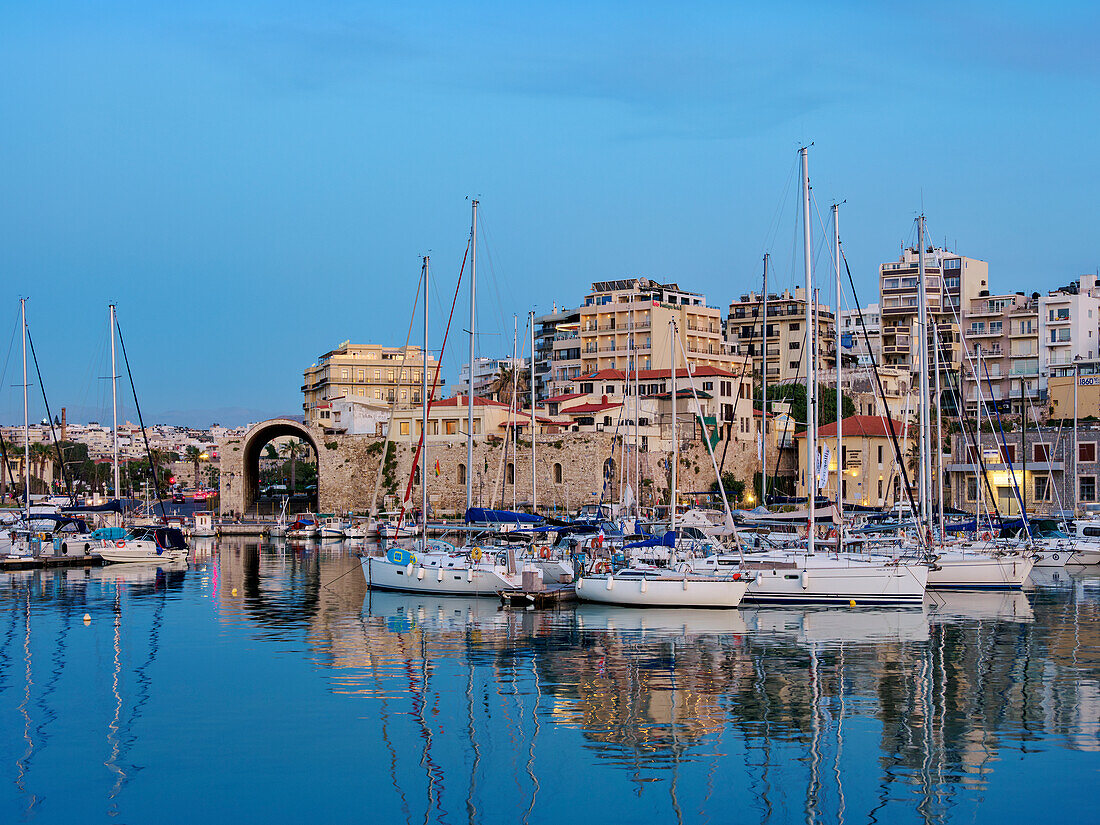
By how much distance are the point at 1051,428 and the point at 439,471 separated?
1319 inches

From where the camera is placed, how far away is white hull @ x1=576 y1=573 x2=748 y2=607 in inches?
1220

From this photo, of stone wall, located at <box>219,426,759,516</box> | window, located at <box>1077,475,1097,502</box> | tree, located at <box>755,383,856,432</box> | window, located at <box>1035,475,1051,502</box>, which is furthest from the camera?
tree, located at <box>755,383,856,432</box>

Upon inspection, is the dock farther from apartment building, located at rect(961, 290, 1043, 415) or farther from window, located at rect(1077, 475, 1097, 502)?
apartment building, located at rect(961, 290, 1043, 415)

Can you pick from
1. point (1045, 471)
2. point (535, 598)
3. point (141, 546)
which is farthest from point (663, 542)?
point (1045, 471)

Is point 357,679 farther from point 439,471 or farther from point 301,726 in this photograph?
point 439,471

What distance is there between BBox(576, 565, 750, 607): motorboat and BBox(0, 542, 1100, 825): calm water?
1.49 feet

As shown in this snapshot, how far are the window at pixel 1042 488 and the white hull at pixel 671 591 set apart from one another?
38.1 metres

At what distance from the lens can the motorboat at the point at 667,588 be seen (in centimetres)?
3102

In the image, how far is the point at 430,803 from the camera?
15289 millimetres

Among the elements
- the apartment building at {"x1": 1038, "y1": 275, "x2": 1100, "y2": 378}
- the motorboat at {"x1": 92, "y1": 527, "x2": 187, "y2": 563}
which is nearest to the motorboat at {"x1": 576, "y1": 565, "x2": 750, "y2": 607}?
the motorboat at {"x1": 92, "y1": 527, "x2": 187, "y2": 563}

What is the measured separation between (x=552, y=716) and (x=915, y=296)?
78.2 metres

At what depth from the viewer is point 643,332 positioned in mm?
Result: 89375

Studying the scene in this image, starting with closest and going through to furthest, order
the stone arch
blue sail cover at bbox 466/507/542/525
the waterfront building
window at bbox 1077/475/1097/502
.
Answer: blue sail cover at bbox 466/507/542/525 < the waterfront building < window at bbox 1077/475/1097/502 < the stone arch

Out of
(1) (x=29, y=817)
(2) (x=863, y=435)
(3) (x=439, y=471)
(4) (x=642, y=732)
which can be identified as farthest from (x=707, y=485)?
(1) (x=29, y=817)
